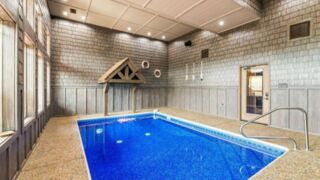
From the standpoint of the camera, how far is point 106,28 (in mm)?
8188

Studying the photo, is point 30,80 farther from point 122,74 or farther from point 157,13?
point 157,13

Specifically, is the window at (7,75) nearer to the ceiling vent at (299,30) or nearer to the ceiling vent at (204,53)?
the ceiling vent at (299,30)

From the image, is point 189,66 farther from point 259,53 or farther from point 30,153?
point 30,153

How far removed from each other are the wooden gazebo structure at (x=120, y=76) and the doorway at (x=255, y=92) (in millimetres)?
4649

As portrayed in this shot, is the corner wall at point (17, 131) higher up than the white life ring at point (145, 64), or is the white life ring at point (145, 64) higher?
the white life ring at point (145, 64)

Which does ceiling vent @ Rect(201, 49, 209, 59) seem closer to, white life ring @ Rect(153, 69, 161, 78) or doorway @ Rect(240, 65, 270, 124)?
doorway @ Rect(240, 65, 270, 124)

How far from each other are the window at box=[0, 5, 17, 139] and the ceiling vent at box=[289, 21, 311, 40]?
266 inches

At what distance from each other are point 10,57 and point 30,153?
6.56 feet

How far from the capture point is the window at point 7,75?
226 centimetres

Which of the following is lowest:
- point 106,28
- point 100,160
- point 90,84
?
point 100,160

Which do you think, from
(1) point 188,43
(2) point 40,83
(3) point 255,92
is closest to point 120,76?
(2) point 40,83

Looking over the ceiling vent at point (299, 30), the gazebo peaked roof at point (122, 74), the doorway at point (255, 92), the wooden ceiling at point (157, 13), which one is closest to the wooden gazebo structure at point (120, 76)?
the gazebo peaked roof at point (122, 74)

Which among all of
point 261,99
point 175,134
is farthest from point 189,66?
point 175,134

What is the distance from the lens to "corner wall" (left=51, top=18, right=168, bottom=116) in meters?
7.09
